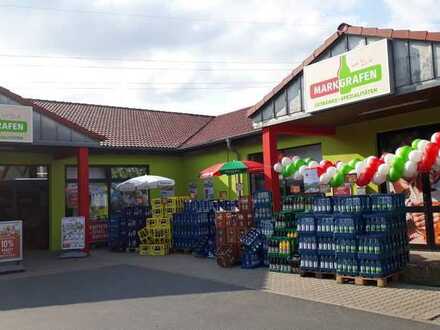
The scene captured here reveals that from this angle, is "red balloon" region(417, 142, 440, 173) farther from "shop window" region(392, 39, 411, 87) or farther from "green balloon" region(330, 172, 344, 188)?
"green balloon" region(330, 172, 344, 188)

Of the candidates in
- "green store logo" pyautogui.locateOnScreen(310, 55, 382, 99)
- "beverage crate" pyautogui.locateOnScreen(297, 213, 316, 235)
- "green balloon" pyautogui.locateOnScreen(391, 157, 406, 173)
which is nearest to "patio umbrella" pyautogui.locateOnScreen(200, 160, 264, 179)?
"green store logo" pyautogui.locateOnScreen(310, 55, 382, 99)

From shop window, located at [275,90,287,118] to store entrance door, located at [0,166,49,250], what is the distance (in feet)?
34.0

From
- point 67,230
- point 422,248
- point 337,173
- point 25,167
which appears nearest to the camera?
point 337,173

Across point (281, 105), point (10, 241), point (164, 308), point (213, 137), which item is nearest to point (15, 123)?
point (10, 241)

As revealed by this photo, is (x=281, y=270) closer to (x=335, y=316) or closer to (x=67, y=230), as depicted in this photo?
(x=335, y=316)

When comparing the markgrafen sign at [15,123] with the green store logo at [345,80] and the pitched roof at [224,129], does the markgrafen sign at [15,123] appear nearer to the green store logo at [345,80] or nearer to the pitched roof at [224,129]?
the pitched roof at [224,129]

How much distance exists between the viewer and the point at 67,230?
1622 centimetres

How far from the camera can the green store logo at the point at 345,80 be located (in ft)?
35.5

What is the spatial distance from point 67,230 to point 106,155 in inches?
194

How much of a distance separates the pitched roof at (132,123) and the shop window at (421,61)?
42.5 feet

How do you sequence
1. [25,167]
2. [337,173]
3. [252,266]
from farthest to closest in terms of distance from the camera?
[25,167]
[252,266]
[337,173]

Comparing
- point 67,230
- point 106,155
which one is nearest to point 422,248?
point 67,230

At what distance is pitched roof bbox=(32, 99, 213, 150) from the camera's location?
71.1 ft

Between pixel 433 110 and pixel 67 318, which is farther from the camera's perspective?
pixel 433 110
